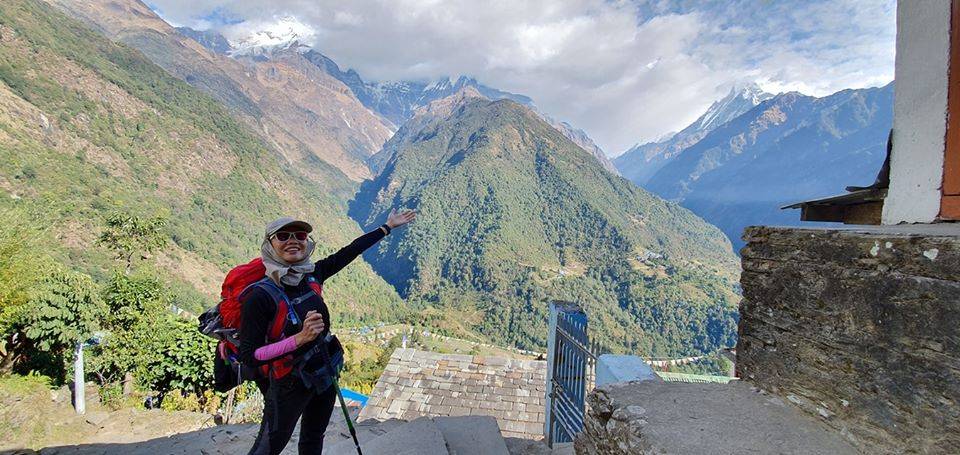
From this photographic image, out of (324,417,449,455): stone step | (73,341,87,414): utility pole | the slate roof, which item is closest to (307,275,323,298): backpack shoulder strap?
(324,417,449,455): stone step

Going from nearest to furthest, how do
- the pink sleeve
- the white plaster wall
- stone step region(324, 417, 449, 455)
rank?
the pink sleeve → the white plaster wall → stone step region(324, 417, 449, 455)

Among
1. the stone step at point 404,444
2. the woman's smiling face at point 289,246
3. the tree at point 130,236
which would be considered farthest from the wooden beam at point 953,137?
the tree at point 130,236

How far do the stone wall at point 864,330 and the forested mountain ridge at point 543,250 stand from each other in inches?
3186

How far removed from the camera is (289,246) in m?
2.50

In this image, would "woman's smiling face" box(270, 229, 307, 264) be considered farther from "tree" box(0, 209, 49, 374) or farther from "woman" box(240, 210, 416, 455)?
"tree" box(0, 209, 49, 374)

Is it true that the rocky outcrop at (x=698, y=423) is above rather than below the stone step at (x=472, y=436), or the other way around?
above

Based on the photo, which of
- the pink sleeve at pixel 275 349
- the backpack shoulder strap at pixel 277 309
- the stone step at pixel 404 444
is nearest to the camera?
the pink sleeve at pixel 275 349

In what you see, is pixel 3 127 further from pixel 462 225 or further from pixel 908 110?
pixel 462 225

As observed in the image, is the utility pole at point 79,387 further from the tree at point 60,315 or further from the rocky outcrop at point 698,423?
the rocky outcrop at point 698,423

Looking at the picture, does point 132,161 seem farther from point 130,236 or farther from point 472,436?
point 472,436

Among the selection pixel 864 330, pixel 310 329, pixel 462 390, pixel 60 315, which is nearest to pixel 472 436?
pixel 310 329

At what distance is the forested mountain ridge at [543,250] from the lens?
91.0 meters

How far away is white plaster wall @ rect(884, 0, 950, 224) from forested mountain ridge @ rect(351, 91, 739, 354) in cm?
7980

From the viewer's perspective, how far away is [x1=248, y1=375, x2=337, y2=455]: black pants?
2.47m
